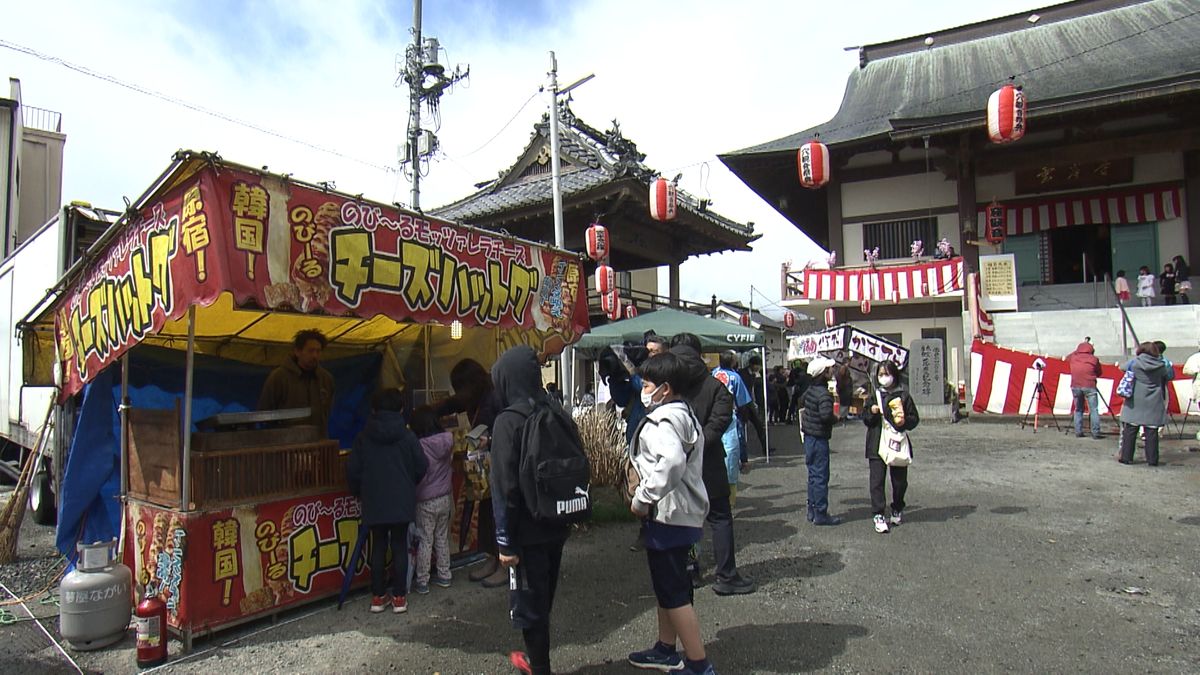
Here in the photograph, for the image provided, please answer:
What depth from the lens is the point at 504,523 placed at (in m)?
3.00

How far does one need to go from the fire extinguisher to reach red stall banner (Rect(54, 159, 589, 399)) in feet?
4.76

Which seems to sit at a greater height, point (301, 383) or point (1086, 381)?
point (301, 383)

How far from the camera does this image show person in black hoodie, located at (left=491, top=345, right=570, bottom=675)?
301cm

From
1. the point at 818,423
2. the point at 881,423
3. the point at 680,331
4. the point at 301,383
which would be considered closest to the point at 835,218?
the point at 680,331

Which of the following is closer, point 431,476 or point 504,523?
point 504,523

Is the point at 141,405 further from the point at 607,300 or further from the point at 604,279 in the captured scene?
the point at 607,300

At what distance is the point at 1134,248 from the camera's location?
55.2ft

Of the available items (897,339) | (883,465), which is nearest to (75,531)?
(883,465)

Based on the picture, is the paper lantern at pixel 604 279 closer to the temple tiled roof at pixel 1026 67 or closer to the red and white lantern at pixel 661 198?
the red and white lantern at pixel 661 198

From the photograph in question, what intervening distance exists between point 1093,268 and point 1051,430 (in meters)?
8.70

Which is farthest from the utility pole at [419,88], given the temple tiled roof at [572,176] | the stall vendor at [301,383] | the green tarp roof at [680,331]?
the stall vendor at [301,383]

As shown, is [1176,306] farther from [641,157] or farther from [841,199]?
[641,157]

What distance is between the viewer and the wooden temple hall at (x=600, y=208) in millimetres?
15727

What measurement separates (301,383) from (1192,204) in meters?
20.1
